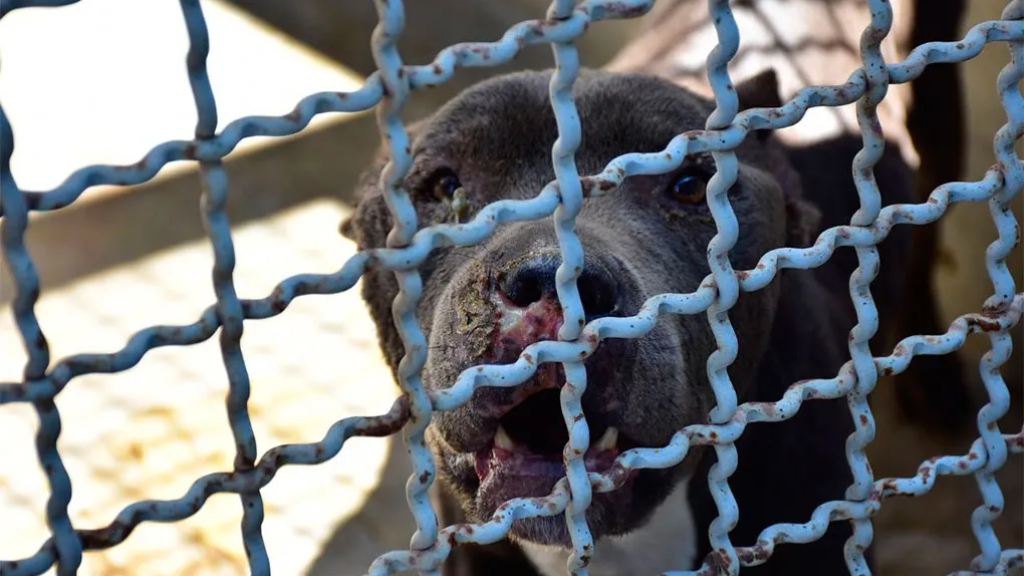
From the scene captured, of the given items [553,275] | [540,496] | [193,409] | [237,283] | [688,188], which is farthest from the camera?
[237,283]

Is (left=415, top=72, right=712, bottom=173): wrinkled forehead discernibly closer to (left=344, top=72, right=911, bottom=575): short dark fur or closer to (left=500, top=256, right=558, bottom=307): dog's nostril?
(left=344, top=72, right=911, bottom=575): short dark fur

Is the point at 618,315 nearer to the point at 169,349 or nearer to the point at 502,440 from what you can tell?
the point at 502,440

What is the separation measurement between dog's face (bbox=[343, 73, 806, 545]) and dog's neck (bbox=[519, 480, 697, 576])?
0.83 ft

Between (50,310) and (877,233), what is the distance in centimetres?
374

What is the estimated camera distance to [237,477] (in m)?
1.46

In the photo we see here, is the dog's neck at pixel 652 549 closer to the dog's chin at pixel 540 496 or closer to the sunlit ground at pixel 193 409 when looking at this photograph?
the dog's chin at pixel 540 496

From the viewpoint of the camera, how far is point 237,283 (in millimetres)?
4680

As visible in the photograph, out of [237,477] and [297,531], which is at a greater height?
[237,477]

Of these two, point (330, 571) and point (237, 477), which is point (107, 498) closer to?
point (330, 571)

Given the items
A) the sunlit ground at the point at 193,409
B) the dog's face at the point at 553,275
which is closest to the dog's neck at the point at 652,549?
the dog's face at the point at 553,275

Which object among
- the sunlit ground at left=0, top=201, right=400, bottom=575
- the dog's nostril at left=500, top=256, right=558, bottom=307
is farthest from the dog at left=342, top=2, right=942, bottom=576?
the sunlit ground at left=0, top=201, right=400, bottom=575

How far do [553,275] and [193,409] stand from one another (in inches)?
104

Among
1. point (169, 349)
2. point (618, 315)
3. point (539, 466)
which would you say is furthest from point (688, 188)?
point (169, 349)

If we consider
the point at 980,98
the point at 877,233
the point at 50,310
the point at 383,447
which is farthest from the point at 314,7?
the point at 877,233
